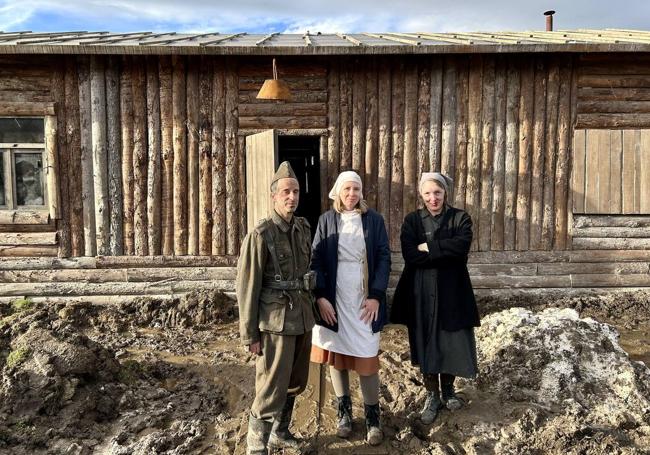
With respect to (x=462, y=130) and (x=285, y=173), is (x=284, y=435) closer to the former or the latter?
(x=285, y=173)

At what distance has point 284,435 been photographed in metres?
3.69

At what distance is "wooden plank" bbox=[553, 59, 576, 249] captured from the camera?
7043 mm

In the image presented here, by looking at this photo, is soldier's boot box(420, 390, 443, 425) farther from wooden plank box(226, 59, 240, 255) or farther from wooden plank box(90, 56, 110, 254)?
wooden plank box(90, 56, 110, 254)

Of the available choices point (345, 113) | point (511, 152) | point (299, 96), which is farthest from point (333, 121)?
point (511, 152)

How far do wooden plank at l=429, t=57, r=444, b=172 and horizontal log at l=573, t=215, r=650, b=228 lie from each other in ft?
7.01

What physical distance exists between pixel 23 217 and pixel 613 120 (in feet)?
26.8

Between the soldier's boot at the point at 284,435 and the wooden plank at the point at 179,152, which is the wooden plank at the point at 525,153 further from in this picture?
the soldier's boot at the point at 284,435

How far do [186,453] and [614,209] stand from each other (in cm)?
642

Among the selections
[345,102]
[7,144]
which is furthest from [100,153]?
[345,102]

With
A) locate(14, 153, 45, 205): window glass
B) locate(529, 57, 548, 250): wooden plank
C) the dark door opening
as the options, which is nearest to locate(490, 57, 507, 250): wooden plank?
locate(529, 57, 548, 250): wooden plank

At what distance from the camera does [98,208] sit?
7121mm

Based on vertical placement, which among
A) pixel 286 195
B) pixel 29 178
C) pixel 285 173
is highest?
pixel 29 178

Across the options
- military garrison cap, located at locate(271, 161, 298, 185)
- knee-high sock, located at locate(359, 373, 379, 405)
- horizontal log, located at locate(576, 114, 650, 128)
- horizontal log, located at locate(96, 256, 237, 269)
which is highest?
horizontal log, located at locate(576, 114, 650, 128)

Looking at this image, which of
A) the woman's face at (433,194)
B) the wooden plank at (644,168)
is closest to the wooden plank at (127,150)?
the woman's face at (433,194)
